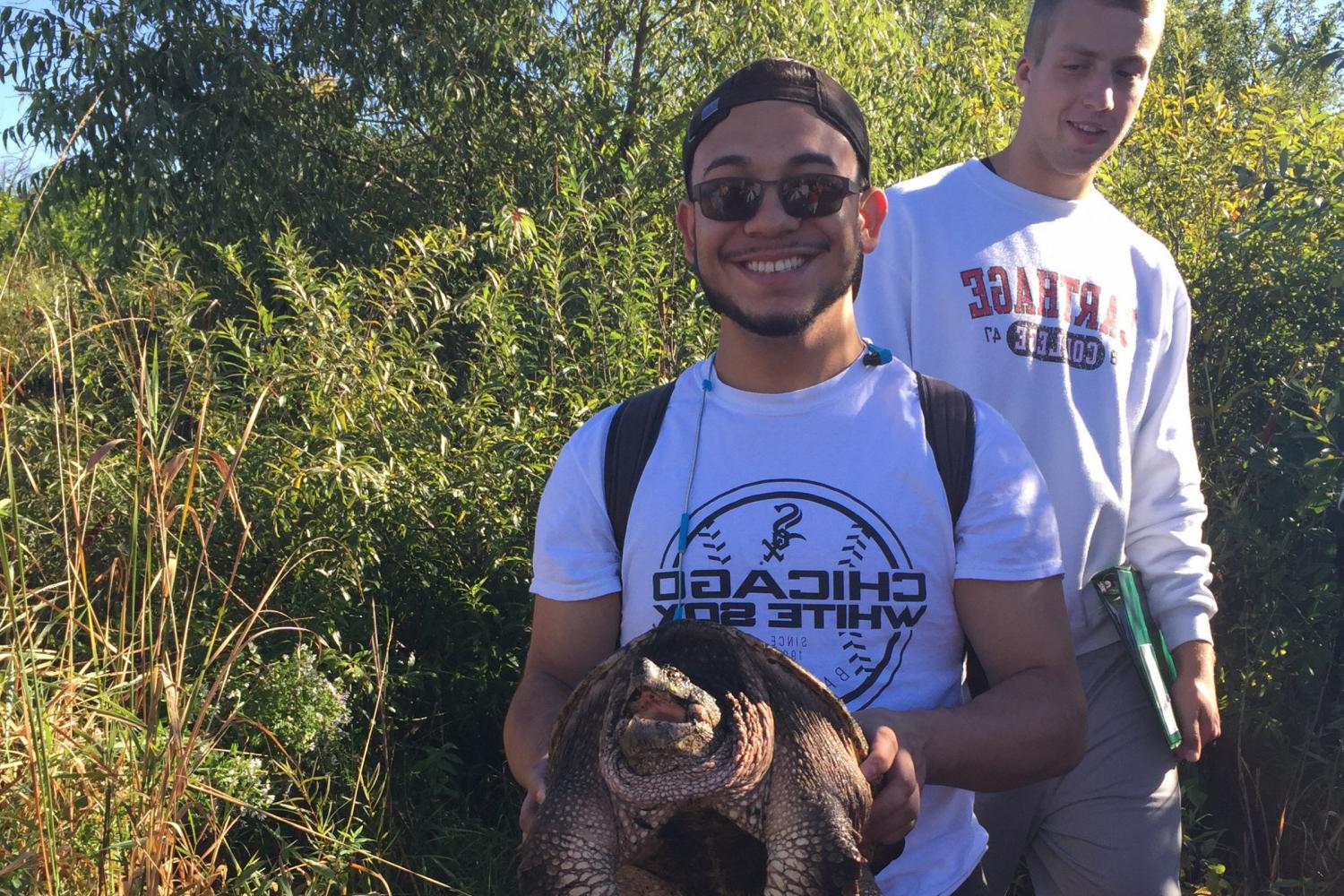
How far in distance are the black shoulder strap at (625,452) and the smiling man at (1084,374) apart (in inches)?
28.1

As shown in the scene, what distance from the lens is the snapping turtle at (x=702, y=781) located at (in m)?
1.48

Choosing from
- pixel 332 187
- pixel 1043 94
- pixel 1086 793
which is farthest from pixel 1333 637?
pixel 332 187

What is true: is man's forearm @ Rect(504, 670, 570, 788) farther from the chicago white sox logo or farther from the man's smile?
the man's smile

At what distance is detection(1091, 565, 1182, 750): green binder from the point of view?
2479mm

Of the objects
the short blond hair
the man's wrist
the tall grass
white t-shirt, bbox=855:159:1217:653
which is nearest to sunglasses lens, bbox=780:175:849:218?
white t-shirt, bbox=855:159:1217:653

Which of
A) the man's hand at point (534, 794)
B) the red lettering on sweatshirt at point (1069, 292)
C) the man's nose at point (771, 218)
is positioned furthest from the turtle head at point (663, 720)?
the red lettering on sweatshirt at point (1069, 292)

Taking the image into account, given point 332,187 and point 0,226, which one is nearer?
point 332,187

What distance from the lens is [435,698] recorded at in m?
4.30

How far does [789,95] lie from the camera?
194 cm

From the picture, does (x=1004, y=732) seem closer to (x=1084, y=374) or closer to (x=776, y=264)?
(x=776, y=264)

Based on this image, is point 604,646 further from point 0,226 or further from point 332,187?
point 0,226

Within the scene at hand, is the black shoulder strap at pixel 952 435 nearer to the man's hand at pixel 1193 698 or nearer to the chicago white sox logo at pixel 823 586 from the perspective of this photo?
the chicago white sox logo at pixel 823 586

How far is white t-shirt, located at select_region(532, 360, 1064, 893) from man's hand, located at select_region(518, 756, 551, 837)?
0.90 ft

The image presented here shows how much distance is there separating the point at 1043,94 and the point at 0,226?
439 inches
